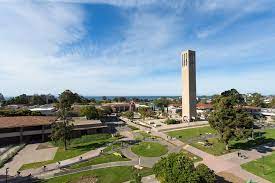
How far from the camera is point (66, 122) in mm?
61438

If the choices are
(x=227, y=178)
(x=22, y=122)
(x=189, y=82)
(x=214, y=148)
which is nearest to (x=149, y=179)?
(x=227, y=178)

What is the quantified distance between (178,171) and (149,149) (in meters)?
27.1

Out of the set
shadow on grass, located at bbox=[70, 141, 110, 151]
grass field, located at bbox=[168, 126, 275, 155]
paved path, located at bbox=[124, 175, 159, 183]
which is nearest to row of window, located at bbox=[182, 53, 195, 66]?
grass field, located at bbox=[168, 126, 275, 155]

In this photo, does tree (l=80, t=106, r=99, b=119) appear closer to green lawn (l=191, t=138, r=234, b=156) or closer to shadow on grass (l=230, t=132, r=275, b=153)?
green lawn (l=191, t=138, r=234, b=156)

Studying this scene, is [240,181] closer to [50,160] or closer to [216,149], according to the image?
[216,149]

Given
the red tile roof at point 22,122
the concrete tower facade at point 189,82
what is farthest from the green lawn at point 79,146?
the concrete tower facade at point 189,82

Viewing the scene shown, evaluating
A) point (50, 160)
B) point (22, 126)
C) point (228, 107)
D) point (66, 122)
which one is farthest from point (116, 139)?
point (228, 107)

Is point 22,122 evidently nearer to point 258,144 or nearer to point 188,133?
point 188,133

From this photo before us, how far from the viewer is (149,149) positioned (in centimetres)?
5719

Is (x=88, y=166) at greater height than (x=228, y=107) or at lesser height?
lesser

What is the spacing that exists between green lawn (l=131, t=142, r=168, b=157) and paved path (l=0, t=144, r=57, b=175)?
21379 millimetres

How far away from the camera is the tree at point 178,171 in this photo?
29.8 metres

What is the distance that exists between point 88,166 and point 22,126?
32.4m

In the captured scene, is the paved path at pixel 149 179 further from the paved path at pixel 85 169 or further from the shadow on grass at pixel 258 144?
the shadow on grass at pixel 258 144
